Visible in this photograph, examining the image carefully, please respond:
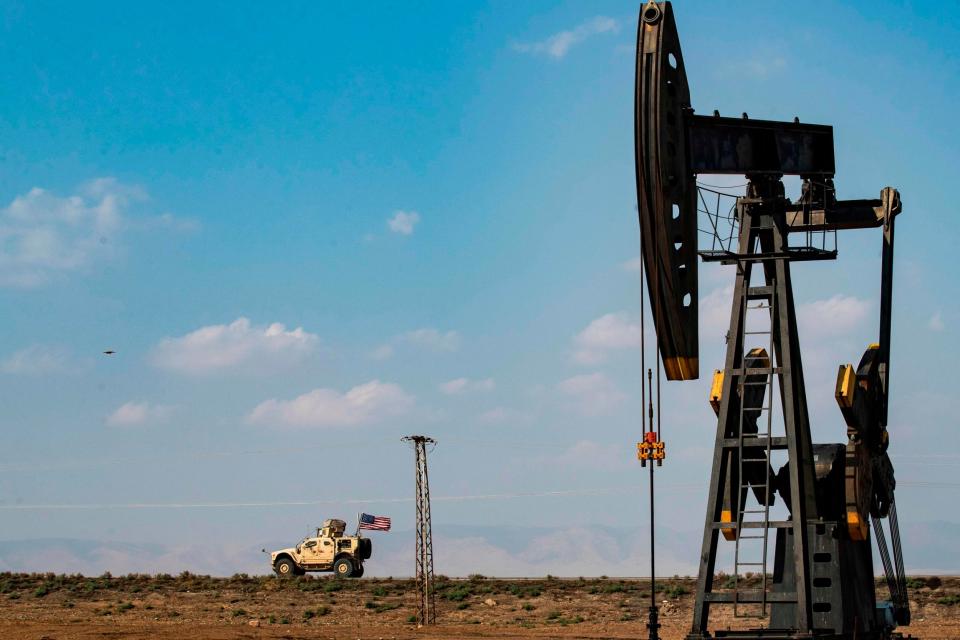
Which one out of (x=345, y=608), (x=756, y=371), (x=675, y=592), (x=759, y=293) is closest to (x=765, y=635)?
(x=756, y=371)

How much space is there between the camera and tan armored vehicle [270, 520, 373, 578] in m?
52.8

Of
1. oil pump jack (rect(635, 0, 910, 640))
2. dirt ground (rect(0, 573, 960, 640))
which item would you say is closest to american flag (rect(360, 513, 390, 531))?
dirt ground (rect(0, 573, 960, 640))

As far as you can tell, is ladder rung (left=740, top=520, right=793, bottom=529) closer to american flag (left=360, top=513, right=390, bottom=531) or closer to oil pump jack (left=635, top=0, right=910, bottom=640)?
oil pump jack (left=635, top=0, right=910, bottom=640)

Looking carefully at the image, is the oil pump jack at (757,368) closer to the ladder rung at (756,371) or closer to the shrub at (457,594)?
the ladder rung at (756,371)

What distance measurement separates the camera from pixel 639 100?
16.6m

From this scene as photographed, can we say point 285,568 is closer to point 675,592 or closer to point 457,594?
point 457,594

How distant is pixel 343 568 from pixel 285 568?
9.25 ft

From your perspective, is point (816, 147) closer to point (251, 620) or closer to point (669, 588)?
point (251, 620)

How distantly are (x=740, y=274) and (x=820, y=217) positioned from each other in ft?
11.9

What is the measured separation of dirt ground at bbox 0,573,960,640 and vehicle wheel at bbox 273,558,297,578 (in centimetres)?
82

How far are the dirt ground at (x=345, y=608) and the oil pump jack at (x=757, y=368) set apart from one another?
14.2 m

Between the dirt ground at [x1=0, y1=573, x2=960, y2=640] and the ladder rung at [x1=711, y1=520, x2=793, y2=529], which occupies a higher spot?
the ladder rung at [x1=711, y1=520, x2=793, y2=529]

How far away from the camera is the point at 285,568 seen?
53938 mm

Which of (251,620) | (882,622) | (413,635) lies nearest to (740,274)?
(882,622)
